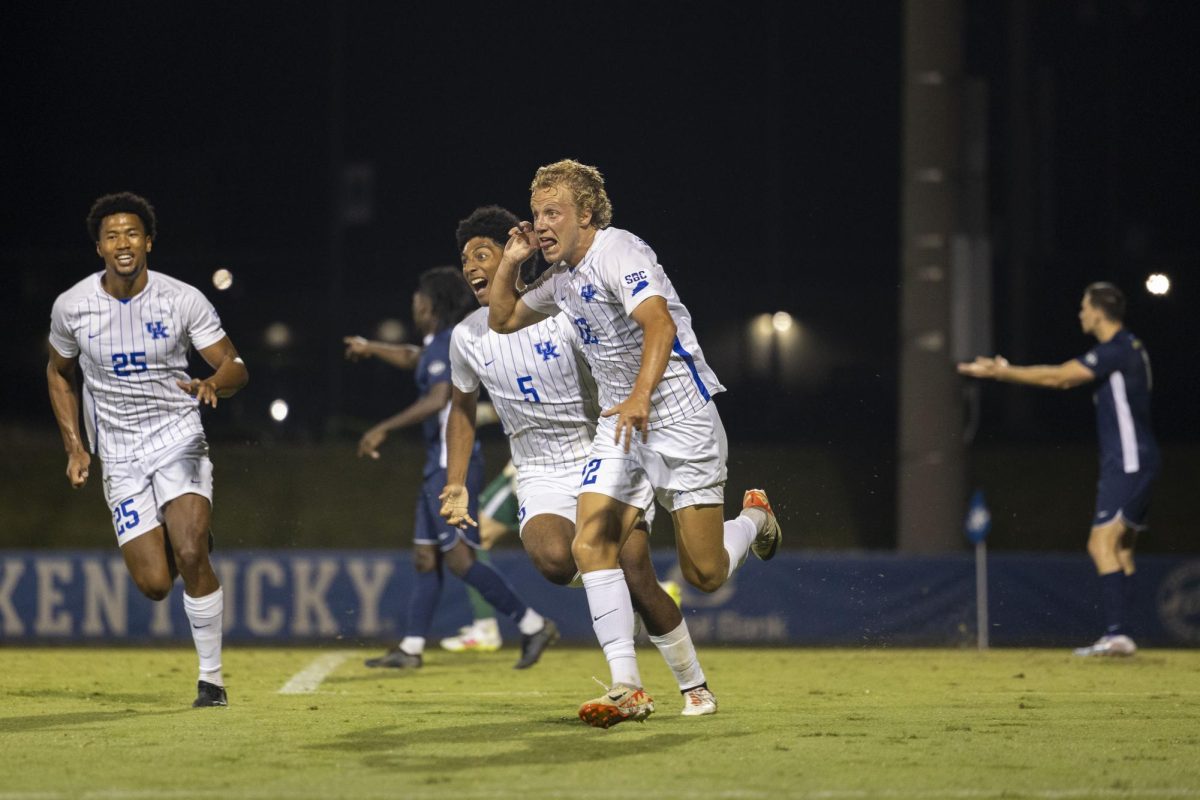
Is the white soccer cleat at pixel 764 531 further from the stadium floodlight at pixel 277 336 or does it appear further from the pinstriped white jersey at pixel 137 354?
the stadium floodlight at pixel 277 336

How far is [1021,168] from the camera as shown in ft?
70.8

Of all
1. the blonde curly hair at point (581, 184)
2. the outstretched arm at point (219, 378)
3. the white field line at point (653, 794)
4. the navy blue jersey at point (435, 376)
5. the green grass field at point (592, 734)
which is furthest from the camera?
the navy blue jersey at point (435, 376)

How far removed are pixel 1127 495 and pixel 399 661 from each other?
4464 millimetres

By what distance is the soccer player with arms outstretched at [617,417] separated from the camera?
6609 mm

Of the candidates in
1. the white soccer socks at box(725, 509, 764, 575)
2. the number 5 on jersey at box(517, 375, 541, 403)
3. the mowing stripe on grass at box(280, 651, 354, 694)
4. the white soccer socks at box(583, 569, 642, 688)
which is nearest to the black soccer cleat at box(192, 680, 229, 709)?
the mowing stripe on grass at box(280, 651, 354, 694)

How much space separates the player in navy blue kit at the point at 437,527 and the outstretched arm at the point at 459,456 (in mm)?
2387

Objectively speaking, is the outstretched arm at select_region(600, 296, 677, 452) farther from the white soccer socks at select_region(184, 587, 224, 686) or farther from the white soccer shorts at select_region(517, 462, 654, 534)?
the white soccer socks at select_region(184, 587, 224, 686)

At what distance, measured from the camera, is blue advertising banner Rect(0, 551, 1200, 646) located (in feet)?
38.2

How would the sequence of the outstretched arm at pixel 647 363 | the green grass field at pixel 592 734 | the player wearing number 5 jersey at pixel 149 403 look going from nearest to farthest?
1. the green grass field at pixel 592 734
2. the outstretched arm at pixel 647 363
3. the player wearing number 5 jersey at pixel 149 403

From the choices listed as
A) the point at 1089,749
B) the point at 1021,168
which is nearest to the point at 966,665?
A: the point at 1089,749

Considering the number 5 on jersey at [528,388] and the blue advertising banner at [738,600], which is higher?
the number 5 on jersey at [528,388]

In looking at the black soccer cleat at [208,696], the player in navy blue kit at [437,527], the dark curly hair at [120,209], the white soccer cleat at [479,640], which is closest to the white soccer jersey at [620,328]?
the dark curly hair at [120,209]

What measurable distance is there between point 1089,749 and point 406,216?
17.1m

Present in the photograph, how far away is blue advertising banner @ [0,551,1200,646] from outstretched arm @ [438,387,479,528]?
418 cm
